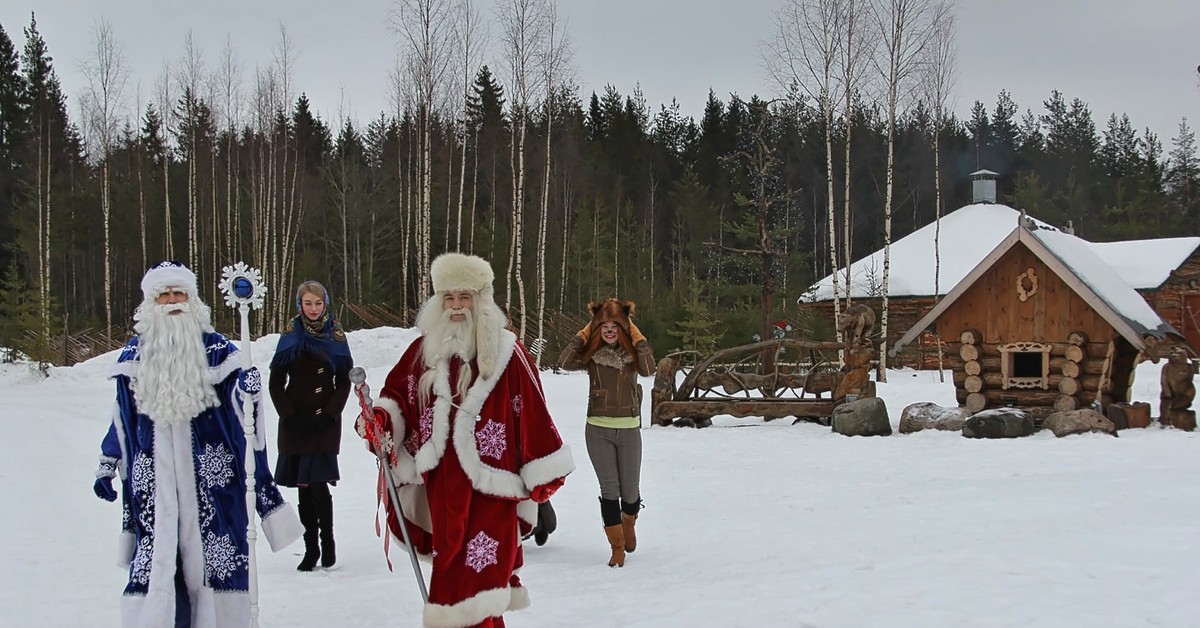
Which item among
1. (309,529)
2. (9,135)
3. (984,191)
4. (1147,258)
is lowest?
(309,529)

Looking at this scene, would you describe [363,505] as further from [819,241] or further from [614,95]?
[614,95]

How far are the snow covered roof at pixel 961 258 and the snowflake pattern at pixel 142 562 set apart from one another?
2493cm

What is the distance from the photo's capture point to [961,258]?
103 ft

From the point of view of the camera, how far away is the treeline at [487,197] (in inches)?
1161

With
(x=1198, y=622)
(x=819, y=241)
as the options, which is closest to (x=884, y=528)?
(x=1198, y=622)

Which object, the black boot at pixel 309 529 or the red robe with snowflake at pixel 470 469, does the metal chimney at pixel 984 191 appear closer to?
the black boot at pixel 309 529

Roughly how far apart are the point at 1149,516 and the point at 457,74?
2302 centimetres

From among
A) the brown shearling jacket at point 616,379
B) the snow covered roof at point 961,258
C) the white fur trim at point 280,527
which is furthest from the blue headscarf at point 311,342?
the snow covered roof at point 961,258

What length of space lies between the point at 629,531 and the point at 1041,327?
8.53 metres

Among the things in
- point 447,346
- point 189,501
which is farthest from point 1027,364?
point 189,501

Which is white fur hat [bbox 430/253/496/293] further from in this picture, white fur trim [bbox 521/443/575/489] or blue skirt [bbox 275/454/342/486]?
blue skirt [bbox 275/454/342/486]

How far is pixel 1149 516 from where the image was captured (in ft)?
23.1

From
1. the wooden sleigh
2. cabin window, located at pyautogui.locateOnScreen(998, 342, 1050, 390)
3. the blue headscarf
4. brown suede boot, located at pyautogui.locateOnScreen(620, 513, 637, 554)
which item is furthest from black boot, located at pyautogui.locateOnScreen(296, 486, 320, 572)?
cabin window, located at pyautogui.locateOnScreen(998, 342, 1050, 390)

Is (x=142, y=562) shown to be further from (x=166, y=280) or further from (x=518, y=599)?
(x=518, y=599)
